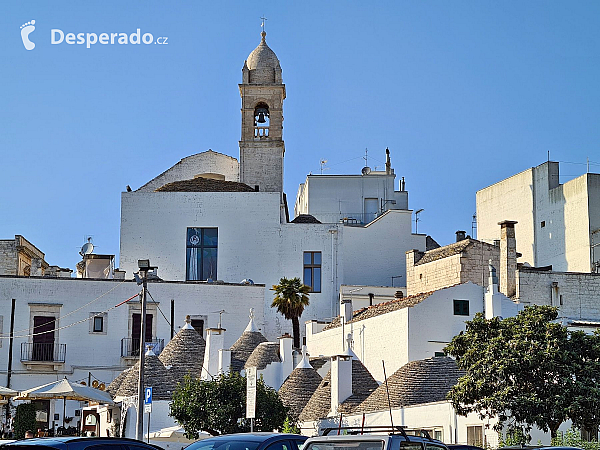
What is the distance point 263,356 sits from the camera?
41.7 metres

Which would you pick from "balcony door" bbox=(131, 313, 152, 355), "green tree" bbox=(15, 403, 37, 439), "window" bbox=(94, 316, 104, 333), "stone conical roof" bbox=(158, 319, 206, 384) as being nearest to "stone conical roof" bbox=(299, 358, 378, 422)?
"stone conical roof" bbox=(158, 319, 206, 384)

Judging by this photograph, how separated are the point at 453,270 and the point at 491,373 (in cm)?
2234

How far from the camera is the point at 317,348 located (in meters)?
48.9

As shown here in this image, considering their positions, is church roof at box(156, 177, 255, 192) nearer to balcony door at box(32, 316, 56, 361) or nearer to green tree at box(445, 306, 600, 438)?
balcony door at box(32, 316, 56, 361)

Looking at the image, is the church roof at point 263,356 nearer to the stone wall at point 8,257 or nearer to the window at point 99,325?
the window at point 99,325

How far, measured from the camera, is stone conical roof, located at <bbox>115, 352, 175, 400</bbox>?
37875mm

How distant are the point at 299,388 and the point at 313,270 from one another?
2464cm

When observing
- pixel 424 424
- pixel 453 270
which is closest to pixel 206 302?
pixel 453 270

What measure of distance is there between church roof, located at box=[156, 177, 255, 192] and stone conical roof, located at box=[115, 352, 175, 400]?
80.3 ft

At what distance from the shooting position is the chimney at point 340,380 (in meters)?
34.0

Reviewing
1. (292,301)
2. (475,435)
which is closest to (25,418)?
(292,301)

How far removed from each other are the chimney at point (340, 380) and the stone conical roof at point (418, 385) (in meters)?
1.44

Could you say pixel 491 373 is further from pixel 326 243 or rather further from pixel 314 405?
pixel 326 243

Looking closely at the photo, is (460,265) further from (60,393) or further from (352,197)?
(352,197)
